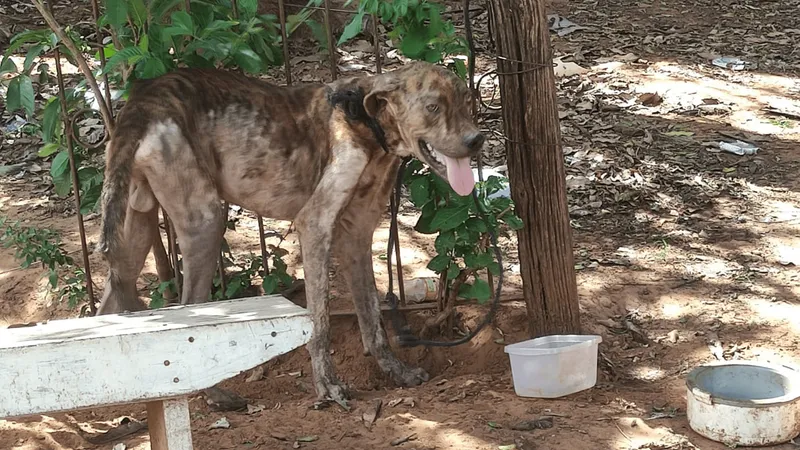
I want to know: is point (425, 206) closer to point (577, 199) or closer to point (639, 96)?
point (577, 199)

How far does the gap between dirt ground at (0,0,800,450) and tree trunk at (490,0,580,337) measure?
1.27ft

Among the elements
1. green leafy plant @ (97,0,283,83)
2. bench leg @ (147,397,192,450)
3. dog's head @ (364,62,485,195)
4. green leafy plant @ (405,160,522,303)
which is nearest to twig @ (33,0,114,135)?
green leafy plant @ (97,0,283,83)

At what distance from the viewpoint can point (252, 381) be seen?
5.71 m

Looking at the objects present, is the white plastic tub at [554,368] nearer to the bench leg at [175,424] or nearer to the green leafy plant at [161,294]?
the bench leg at [175,424]

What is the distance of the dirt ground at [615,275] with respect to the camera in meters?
4.86

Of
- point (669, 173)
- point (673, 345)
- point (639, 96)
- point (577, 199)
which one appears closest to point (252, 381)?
point (673, 345)

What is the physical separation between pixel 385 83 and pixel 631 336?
6.74ft

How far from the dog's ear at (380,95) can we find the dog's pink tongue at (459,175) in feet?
1.38

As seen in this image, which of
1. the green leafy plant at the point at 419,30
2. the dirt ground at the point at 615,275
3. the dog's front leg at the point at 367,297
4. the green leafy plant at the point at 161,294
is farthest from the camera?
the green leafy plant at the point at 161,294

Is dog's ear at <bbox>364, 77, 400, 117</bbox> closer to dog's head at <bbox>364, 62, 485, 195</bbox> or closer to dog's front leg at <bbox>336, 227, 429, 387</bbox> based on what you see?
dog's head at <bbox>364, 62, 485, 195</bbox>

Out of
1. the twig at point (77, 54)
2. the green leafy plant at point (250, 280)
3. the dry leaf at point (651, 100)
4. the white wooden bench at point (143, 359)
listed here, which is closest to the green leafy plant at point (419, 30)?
the twig at point (77, 54)

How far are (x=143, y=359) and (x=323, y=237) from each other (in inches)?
62.2

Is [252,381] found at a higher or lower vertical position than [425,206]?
lower

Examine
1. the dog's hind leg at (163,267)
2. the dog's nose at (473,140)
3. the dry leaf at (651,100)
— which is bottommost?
the dog's hind leg at (163,267)
